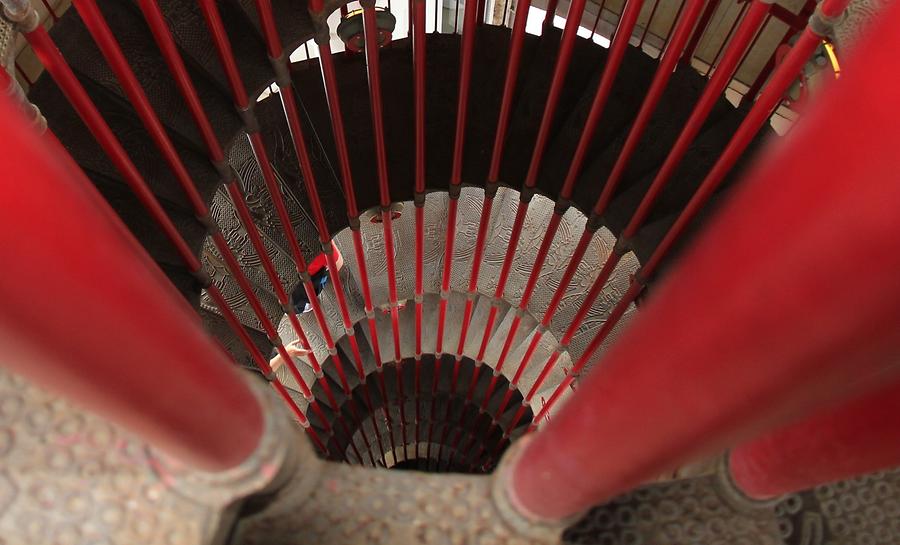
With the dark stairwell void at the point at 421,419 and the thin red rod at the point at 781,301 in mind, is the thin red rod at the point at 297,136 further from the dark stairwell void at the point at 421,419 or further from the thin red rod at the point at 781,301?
the dark stairwell void at the point at 421,419

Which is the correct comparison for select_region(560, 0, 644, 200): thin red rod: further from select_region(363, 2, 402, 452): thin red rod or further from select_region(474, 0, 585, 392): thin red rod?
select_region(363, 2, 402, 452): thin red rod

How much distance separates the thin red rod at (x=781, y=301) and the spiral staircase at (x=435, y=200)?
0.89 meters

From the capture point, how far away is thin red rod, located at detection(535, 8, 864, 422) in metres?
1.99

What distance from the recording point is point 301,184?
150 inches

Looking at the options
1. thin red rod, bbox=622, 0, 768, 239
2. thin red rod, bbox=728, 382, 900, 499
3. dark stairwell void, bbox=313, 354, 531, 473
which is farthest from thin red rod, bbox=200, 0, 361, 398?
Result: dark stairwell void, bbox=313, 354, 531, 473

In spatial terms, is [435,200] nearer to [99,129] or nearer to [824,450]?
[99,129]

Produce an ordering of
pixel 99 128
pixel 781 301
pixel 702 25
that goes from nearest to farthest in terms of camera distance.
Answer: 1. pixel 781 301
2. pixel 99 128
3. pixel 702 25

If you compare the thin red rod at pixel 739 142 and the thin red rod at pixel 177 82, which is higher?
the thin red rod at pixel 739 142

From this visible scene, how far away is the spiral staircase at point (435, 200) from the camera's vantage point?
1944mm

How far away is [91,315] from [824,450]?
1.58 m

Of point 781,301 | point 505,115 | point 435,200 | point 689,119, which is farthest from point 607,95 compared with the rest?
point 435,200

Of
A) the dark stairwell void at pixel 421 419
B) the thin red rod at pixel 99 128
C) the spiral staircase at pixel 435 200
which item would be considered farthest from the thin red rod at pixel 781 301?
the dark stairwell void at pixel 421 419

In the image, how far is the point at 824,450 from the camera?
1.57 m

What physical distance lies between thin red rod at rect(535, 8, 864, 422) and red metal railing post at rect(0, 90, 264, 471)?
5.94ft
